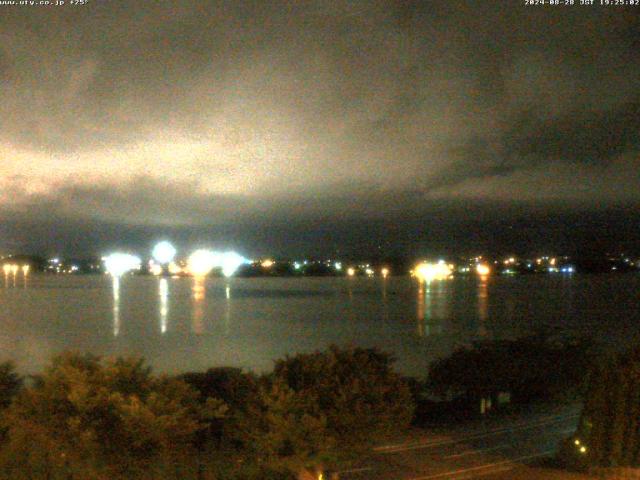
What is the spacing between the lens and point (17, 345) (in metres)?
48.8

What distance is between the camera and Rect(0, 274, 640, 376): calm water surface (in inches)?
1783

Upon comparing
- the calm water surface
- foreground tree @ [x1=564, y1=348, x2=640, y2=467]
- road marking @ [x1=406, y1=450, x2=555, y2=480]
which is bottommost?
the calm water surface

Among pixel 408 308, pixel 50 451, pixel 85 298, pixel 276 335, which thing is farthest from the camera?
pixel 85 298

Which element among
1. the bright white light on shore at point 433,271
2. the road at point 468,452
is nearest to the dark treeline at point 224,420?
the road at point 468,452

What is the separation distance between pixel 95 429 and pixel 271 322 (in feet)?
189

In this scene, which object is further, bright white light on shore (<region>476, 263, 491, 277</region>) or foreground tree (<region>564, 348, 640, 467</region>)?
bright white light on shore (<region>476, 263, 491, 277</region>)

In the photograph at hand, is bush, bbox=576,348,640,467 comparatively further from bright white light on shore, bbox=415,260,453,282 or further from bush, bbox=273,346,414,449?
bright white light on shore, bbox=415,260,453,282

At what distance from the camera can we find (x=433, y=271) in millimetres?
165750

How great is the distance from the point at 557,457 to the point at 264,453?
12.8ft

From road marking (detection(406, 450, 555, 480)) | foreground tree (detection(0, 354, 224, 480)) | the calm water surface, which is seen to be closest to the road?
road marking (detection(406, 450, 555, 480))

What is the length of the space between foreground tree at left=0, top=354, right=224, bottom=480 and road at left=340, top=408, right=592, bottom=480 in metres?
2.99

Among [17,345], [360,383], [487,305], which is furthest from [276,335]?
[360,383]

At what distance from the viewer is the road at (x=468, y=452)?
9.28 metres

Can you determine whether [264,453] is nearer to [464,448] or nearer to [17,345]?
[464,448]
